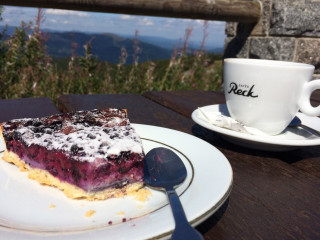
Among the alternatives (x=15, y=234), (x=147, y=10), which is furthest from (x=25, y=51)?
(x=15, y=234)

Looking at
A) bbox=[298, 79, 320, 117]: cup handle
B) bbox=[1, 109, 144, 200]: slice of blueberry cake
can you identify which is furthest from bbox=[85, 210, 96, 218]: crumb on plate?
bbox=[298, 79, 320, 117]: cup handle

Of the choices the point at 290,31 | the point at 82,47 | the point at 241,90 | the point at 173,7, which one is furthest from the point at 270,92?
the point at 82,47

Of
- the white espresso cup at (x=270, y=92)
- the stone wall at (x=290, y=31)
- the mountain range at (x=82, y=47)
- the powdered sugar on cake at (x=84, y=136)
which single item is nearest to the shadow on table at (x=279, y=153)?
the white espresso cup at (x=270, y=92)

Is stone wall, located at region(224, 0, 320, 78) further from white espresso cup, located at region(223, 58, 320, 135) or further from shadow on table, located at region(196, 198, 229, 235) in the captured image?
shadow on table, located at region(196, 198, 229, 235)

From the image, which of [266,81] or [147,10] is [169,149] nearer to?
[266,81]

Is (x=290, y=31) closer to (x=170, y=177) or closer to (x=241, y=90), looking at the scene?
(x=241, y=90)
